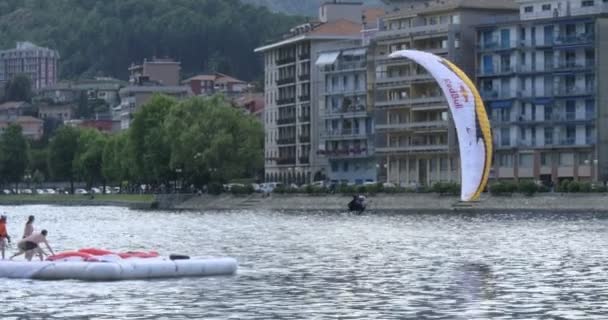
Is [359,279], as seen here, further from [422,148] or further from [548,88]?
[422,148]

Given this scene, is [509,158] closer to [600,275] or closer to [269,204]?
[269,204]

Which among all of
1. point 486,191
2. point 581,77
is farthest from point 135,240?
point 581,77

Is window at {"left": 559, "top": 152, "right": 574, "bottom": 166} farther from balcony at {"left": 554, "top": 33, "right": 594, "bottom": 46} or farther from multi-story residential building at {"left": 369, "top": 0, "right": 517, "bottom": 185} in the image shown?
multi-story residential building at {"left": 369, "top": 0, "right": 517, "bottom": 185}

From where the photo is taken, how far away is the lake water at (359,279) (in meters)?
54.5

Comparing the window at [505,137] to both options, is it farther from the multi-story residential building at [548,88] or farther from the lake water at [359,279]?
the lake water at [359,279]

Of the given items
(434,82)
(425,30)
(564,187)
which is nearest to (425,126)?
(434,82)

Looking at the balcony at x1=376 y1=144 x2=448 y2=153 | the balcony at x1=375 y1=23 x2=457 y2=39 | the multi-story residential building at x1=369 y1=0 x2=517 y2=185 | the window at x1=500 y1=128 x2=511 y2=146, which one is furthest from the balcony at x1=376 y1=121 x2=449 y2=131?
the balcony at x1=375 y1=23 x2=457 y2=39

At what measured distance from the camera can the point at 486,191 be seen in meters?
158

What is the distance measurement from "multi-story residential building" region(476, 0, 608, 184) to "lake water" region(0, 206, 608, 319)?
58874 mm

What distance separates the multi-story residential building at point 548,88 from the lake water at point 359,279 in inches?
2318

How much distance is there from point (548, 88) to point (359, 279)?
384ft

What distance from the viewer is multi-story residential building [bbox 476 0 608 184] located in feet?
576

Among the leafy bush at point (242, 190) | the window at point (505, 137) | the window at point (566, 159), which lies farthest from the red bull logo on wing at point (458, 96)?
the leafy bush at point (242, 190)

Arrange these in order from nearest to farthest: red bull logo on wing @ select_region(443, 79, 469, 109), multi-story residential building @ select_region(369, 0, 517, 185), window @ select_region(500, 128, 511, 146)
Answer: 1. red bull logo on wing @ select_region(443, 79, 469, 109)
2. window @ select_region(500, 128, 511, 146)
3. multi-story residential building @ select_region(369, 0, 517, 185)
